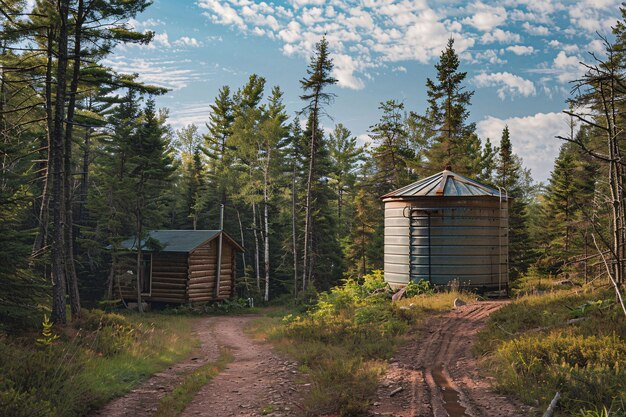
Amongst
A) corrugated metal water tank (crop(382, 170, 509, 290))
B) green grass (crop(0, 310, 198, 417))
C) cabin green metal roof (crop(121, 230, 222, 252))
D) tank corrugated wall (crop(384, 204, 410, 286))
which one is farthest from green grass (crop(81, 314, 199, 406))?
cabin green metal roof (crop(121, 230, 222, 252))

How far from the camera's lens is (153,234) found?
3091 cm

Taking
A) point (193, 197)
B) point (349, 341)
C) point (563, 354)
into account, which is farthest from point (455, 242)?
point (193, 197)

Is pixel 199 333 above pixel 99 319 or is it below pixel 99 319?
below

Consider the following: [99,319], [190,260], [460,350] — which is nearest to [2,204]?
[99,319]

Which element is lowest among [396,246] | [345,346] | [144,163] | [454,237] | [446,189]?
[345,346]

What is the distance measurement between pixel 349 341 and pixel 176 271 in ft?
60.4

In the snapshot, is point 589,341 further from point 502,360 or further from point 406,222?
point 406,222

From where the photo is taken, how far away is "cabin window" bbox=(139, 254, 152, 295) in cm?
2816

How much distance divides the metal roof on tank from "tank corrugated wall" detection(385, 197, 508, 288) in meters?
0.27

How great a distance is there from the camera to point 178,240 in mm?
29094

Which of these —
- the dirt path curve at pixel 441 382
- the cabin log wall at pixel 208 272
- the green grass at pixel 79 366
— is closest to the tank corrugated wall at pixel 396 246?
the dirt path curve at pixel 441 382

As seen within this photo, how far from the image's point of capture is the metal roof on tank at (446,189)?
18.5 m

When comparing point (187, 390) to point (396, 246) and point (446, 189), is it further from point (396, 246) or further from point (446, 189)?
point (446, 189)

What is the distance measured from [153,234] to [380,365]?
24.8 metres
